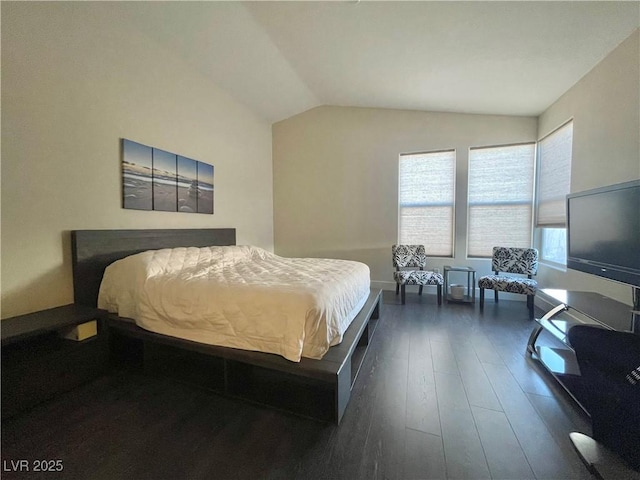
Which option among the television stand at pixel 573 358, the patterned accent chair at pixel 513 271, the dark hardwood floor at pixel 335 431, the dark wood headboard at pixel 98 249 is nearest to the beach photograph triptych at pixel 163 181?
the dark wood headboard at pixel 98 249

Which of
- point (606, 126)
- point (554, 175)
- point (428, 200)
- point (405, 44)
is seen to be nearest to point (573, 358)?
point (606, 126)

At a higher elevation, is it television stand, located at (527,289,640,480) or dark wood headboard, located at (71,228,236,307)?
dark wood headboard, located at (71,228,236,307)

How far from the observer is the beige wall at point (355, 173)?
420 centimetres

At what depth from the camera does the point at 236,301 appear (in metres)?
1.77

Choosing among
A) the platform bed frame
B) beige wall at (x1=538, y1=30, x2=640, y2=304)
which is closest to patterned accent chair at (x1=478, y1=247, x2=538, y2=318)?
beige wall at (x1=538, y1=30, x2=640, y2=304)

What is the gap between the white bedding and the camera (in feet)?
5.38

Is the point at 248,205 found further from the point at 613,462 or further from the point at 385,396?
the point at 613,462

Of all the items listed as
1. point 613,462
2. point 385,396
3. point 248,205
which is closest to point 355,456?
point 385,396

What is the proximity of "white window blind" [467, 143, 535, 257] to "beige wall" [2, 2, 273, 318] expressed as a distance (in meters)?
4.20

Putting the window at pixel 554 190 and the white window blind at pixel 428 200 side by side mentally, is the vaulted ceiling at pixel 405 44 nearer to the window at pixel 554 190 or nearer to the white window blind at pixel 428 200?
the window at pixel 554 190

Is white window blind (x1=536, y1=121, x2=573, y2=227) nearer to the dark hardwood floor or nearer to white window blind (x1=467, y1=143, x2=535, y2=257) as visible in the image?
white window blind (x1=467, y1=143, x2=535, y2=257)

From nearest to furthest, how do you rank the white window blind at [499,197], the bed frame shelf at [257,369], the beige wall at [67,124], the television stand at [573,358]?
1. the television stand at [573,358]
2. the bed frame shelf at [257,369]
3. the beige wall at [67,124]
4. the white window blind at [499,197]

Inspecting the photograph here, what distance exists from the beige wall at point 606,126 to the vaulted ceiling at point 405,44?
0.16m

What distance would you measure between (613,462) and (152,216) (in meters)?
3.82
